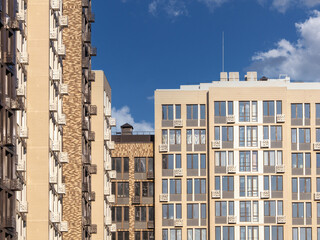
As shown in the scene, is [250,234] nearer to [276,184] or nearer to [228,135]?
[276,184]

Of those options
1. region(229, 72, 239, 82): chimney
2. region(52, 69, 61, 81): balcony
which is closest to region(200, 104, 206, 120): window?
region(229, 72, 239, 82): chimney

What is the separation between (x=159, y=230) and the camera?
12662 cm

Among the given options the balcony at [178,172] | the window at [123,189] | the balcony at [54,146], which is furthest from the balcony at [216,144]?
the balcony at [54,146]

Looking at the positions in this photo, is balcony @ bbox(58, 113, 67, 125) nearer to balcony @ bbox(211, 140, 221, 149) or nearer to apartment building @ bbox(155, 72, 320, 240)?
apartment building @ bbox(155, 72, 320, 240)

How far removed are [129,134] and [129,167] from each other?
8.00 m

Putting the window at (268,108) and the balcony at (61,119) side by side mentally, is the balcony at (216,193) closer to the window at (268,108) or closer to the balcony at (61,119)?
the window at (268,108)

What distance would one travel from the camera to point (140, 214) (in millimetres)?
128625

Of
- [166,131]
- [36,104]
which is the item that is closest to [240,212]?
[166,131]

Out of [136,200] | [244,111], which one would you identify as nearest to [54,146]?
[136,200]

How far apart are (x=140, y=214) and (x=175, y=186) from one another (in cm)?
663

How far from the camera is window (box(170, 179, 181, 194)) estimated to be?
12706 cm

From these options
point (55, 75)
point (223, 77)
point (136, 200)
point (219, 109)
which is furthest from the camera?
point (223, 77)

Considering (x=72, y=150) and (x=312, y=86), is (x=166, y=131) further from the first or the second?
(x=72, y=150)

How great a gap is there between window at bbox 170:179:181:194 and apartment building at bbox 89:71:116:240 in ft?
46.2
